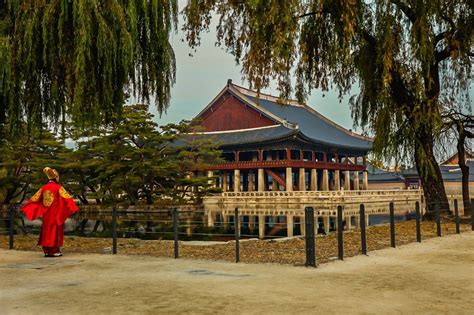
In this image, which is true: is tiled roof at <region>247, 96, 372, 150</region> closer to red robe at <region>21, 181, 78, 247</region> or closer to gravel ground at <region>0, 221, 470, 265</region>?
gravel ground at <region>0, 221, 470, 265</region>

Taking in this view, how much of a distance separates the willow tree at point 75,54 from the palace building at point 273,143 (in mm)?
29237

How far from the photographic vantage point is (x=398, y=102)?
12.4m

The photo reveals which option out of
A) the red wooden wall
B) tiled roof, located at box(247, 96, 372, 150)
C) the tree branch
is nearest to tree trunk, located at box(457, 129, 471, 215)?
the tree branch

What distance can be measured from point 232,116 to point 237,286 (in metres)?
42.3

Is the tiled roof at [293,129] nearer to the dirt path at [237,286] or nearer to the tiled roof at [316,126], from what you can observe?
the tiled roof at [316,126]

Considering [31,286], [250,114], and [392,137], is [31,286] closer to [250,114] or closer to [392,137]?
[392,137]

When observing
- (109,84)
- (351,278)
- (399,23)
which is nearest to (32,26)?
(109,84)

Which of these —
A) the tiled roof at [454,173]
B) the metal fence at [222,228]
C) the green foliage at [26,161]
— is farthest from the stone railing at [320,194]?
the green foliage at [26,161]

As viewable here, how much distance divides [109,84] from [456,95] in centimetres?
1000

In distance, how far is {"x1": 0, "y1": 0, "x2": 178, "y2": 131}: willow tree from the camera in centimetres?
714

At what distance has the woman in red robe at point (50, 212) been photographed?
747cm

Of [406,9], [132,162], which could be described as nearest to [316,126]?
[132,162]

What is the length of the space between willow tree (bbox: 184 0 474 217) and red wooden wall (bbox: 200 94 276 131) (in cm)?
3048

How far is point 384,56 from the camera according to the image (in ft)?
35.2
